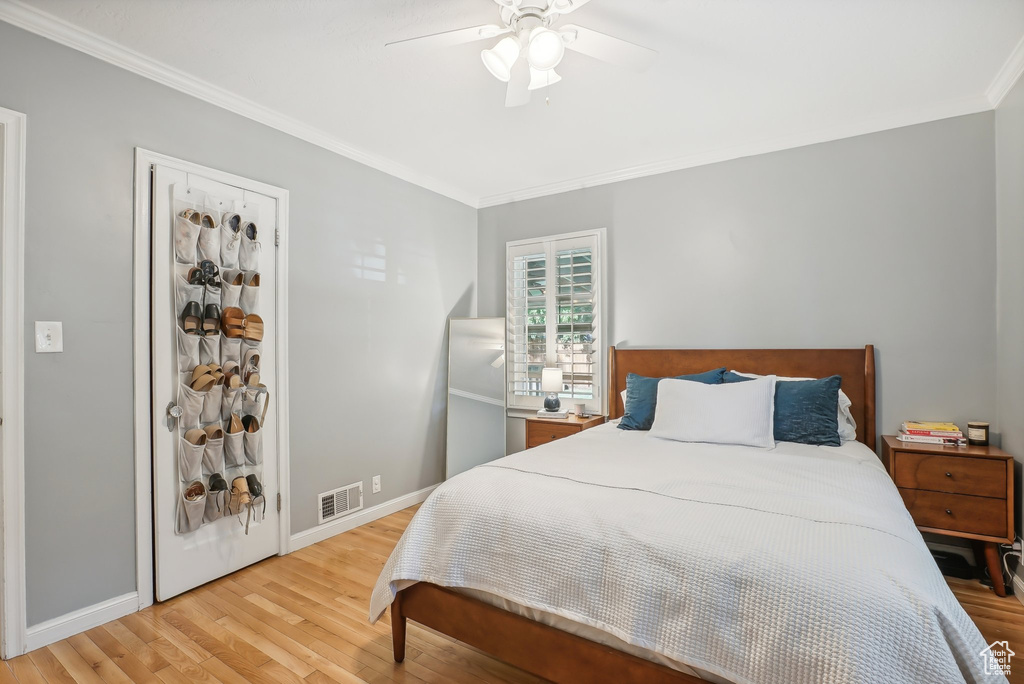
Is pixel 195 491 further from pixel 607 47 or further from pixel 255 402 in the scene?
pixel 607 47

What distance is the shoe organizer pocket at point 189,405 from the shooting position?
2.49 m

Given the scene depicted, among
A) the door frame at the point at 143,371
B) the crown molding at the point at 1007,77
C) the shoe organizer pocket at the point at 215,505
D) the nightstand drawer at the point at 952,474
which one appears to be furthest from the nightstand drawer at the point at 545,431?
the crown molding at the point at 1007,77

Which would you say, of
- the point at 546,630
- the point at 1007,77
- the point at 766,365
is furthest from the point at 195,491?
the point at 1007,77

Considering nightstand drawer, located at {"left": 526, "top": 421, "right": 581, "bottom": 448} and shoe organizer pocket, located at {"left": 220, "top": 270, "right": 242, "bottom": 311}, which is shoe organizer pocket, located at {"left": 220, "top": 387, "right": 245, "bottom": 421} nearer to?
shoe organizer pocket, located at {"left": 220, "top": 270, "right": 242, "bottom": 311}

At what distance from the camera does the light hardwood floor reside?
1.92m

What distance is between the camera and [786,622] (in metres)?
1.24

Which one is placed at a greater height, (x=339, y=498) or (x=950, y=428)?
(x=950, y=428)

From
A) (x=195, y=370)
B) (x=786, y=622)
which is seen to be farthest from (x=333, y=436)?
(x=786, y=622)

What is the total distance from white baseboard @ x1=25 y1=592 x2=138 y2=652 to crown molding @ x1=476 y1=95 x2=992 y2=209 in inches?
145

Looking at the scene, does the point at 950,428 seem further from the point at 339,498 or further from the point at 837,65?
the point at 339,498

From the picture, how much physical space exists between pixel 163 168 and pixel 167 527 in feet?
5.64

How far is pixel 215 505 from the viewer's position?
8.61ft

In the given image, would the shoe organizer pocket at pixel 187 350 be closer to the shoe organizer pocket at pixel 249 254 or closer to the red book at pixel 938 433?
the shoe organizer pocket at pixel 249 254

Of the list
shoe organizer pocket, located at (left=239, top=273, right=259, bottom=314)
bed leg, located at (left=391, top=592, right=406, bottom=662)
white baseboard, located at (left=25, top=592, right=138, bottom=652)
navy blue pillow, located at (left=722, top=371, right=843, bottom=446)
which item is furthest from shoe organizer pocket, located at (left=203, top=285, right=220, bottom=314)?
navy blue pillow, located at (left=722, top=371, right=843, bottom=446)
